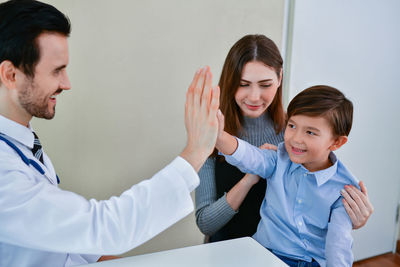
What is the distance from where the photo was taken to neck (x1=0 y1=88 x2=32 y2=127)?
0.89 m

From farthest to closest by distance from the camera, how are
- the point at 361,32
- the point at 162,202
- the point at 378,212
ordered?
the point at 378,212 < the point at 361,32 < the point at 162,202

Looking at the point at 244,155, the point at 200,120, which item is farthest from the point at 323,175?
the point at 200,120

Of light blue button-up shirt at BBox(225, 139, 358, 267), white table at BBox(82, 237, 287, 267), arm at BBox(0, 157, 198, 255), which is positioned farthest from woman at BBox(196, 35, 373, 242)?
arm at BBox(0, 157, 198, 255)

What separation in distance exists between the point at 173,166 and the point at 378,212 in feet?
7.89

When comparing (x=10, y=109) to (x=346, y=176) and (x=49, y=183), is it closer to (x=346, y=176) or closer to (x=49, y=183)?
(x=49, y=183)

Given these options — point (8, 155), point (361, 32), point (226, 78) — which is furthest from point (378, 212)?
point (8, 155)

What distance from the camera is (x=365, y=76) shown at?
2375mm

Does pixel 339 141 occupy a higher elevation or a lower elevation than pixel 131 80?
lower

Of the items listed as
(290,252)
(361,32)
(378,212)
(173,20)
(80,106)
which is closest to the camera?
(290,252)

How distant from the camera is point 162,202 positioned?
0.79 m

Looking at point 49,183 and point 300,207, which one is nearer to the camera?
point 49,183

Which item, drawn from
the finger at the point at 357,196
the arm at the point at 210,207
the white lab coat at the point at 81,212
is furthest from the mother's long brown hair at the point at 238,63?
the white lab coat at the point at 81,212

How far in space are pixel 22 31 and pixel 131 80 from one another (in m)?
0.98

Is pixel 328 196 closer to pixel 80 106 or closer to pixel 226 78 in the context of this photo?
pixel 226 78
